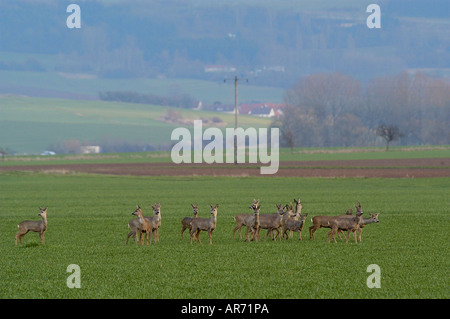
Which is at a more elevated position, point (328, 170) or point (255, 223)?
point (328, 170)

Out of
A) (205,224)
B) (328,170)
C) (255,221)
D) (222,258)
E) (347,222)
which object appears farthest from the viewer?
(328,170)

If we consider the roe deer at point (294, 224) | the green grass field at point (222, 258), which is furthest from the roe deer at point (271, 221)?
the green grass field at point (222, 258)

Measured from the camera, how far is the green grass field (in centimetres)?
1777

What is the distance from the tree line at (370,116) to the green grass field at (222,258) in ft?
395

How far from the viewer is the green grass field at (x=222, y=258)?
17.8 meters

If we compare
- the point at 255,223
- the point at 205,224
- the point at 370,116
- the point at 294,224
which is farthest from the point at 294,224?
the point at 370,116

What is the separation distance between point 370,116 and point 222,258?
173322 mm

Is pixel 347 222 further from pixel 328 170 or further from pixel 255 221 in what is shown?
pixel 328 170

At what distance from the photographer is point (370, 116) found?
629 ft

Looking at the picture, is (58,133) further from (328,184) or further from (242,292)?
(242,292)

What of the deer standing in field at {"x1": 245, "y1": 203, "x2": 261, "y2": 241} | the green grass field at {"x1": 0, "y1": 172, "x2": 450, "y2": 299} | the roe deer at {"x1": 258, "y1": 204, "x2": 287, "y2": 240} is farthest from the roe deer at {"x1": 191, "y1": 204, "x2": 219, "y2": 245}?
the roe deer at {"x1": 258, "y1": 204, "x2": 287, "y2": 240}

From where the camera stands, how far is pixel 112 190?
56.9 m
